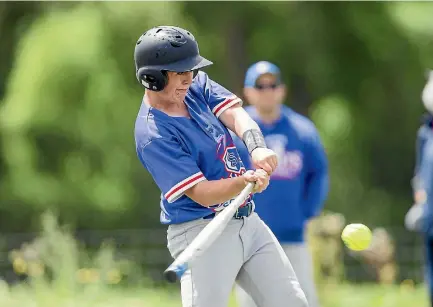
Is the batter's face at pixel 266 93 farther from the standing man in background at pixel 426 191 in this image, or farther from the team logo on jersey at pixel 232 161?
the team logo on jersey at pixel 232 161

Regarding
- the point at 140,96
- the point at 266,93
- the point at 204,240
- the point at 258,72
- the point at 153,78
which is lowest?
the point at 204,240

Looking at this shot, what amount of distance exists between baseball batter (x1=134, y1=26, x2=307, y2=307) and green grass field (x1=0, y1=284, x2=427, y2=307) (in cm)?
347

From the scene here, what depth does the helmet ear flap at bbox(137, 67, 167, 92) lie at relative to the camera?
4.80m

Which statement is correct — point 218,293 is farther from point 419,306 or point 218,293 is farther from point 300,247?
point 419,306

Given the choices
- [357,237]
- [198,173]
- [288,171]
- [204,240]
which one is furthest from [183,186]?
[288,171]

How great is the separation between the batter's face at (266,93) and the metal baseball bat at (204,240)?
2586 mm

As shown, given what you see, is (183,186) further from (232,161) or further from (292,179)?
(292,179)

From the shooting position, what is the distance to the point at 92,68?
1259 centimetres

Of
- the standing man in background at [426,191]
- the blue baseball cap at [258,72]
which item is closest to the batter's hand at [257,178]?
the blue baseball cap at [258,72]

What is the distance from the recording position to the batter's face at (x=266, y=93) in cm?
723

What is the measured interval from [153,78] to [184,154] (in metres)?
0.38

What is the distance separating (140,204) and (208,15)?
255 cm

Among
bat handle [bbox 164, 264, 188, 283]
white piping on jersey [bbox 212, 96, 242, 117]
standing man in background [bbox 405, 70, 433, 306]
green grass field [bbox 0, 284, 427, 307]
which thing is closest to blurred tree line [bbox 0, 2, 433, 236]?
green grass field [bbox 0, 284, 427, 307]

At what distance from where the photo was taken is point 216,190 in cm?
468
